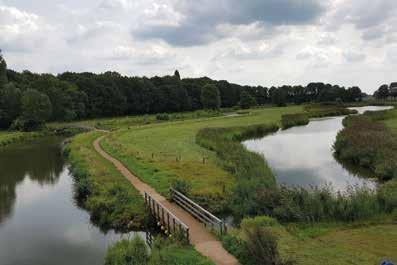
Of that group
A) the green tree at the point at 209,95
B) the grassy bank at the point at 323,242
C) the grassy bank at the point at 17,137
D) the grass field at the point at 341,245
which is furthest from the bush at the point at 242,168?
the green tree at the point at 209,95

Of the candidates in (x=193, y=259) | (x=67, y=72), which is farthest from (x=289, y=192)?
(x=67, y=72)

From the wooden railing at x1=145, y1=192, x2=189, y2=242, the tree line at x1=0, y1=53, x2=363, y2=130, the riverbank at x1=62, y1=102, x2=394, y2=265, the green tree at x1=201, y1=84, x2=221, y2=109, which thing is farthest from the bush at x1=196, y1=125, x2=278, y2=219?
the green tree at x1=201, y1=84, x2=221, y2=109

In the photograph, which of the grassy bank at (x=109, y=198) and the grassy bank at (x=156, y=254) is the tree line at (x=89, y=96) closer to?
the grassy bank at (x=109, y=198)

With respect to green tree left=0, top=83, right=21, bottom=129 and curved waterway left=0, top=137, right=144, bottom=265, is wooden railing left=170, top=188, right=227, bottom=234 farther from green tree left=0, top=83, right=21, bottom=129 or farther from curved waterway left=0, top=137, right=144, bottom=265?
green tree left=0, top=83, right=21, bottom=129

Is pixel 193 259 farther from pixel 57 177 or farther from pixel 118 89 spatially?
pixel 118 89

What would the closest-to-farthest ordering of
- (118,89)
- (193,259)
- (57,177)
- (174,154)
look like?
1. (193,259)
2. (57,177)
3. (174,154)
4. (118,89)

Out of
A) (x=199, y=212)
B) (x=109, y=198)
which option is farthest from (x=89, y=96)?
Answer: (x=199, y=212)
